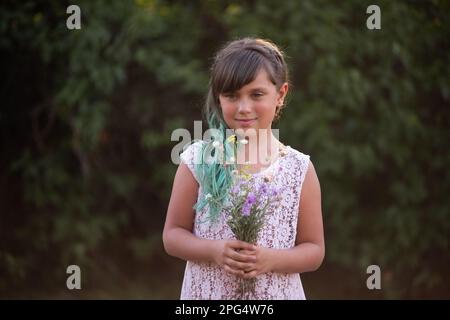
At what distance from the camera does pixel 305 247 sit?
2.25 metres

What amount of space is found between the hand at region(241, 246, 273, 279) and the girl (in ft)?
0.12

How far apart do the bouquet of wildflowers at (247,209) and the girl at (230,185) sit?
5 centimetres

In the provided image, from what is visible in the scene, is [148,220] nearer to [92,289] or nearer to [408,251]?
[92,289]

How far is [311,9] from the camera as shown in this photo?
178 inches

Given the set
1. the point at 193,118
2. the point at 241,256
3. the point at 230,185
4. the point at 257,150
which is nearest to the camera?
the point at 241,256

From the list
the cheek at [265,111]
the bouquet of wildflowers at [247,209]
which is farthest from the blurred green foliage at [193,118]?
the bouquet of wildflowers at [247,209]

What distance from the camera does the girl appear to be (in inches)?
86.0

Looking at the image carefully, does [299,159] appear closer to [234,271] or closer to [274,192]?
[274,192]

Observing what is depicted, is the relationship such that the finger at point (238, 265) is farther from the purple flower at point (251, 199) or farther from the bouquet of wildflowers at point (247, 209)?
the purple flower at point (251, 199)

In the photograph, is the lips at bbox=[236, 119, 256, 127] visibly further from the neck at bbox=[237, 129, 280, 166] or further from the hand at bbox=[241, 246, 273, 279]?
the hand at bbox=[241, 246, 273, 279]

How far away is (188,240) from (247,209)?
0.29 meters

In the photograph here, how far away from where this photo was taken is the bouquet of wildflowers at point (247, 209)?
6.65 ft

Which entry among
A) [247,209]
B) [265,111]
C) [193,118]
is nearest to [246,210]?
[247,209]
